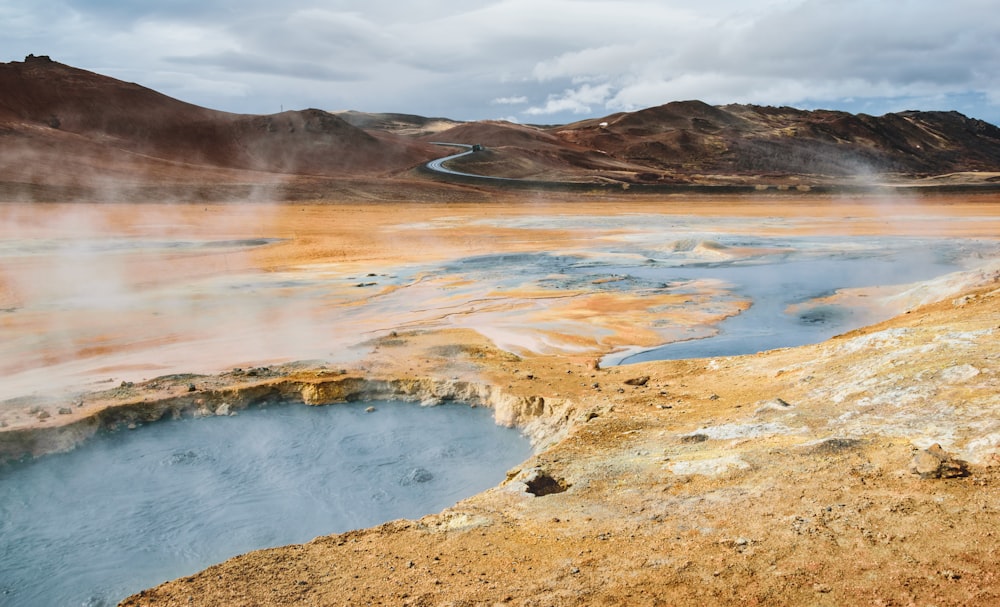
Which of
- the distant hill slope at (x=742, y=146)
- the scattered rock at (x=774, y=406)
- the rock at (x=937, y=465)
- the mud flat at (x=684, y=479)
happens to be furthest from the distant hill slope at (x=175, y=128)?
the rock at (x=937, y=465)

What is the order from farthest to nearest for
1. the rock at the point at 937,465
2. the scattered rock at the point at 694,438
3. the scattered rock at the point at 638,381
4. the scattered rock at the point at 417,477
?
1. the scattered rock at the point at 638,381
2. the scattered rock at the point at 417,477
3. the scattered rock at the point at 694,438
4. the rock at the point at 937,465

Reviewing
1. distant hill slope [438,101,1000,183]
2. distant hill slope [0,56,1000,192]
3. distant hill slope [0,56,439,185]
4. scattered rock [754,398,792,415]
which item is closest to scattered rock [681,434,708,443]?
scattered rock [754,398,792,415]

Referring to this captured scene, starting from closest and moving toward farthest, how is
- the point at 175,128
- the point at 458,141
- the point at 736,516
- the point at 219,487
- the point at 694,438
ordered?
the point at 736,516 < the point at 694,438 < the point at 219,487 < the point at 175,128 < the point at 458,141

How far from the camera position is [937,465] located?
5301 millimetres

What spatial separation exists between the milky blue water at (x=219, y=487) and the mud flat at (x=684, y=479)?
517 mm

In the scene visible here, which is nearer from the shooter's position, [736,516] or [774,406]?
[736,516]

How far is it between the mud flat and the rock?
15 millimetres

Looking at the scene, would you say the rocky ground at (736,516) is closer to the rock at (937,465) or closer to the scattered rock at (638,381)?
the rock at (937,465)

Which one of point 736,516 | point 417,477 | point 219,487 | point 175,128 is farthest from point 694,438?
point 175,128

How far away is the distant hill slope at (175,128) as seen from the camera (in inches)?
1966

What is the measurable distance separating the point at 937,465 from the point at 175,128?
2263 inches

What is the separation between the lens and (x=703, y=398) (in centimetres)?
873

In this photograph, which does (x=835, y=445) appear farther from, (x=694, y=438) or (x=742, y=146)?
(x=742, y=146)

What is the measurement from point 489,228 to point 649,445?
2495 centimetres
